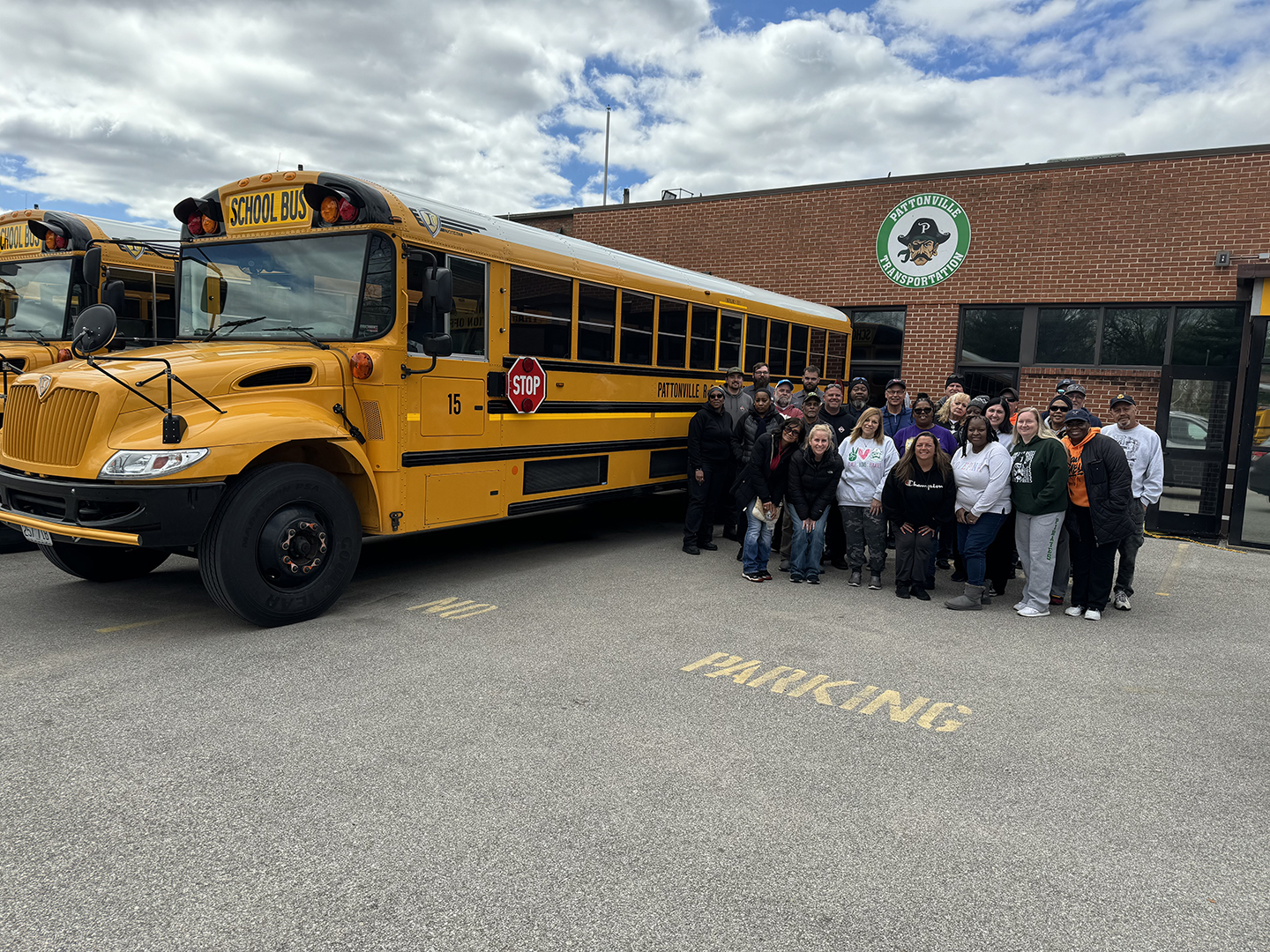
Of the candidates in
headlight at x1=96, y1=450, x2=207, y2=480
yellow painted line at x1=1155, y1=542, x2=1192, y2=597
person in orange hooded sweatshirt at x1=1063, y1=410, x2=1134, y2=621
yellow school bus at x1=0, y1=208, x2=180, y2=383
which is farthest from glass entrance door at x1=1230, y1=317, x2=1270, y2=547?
yellow school bus at x1=0, y1=208, x2=180, y2=383

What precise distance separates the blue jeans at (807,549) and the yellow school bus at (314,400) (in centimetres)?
195

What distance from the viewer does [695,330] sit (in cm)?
882

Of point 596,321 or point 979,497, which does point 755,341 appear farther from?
point 979,497

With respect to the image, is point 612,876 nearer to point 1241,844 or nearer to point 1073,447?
point 1241,844

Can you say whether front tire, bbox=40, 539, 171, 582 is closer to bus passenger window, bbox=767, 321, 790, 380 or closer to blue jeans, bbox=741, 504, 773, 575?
blue jeans, bbox=741, 504, 773, 575

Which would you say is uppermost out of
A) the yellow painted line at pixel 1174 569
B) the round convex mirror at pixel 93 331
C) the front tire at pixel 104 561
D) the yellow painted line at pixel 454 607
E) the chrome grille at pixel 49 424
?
the round convex mirror at pixel 93 331

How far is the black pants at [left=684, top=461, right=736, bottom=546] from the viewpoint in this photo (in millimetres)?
8031

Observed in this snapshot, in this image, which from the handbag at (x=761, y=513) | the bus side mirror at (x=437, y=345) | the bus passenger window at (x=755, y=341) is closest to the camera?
the bus side mirror at (x=437, y=345)

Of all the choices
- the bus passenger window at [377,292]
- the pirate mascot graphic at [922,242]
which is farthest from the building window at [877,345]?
the bus passenger window at [377,292]

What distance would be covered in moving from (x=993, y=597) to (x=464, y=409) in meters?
4.57

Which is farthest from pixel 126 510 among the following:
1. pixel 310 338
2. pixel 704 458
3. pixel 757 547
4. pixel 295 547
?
pixel 704 458

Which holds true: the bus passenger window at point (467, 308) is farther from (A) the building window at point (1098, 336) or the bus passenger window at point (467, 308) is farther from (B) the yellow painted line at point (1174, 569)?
(A) the building window at point (1098, 336)

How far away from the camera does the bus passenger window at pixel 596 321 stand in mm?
7223

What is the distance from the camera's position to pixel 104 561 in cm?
583
